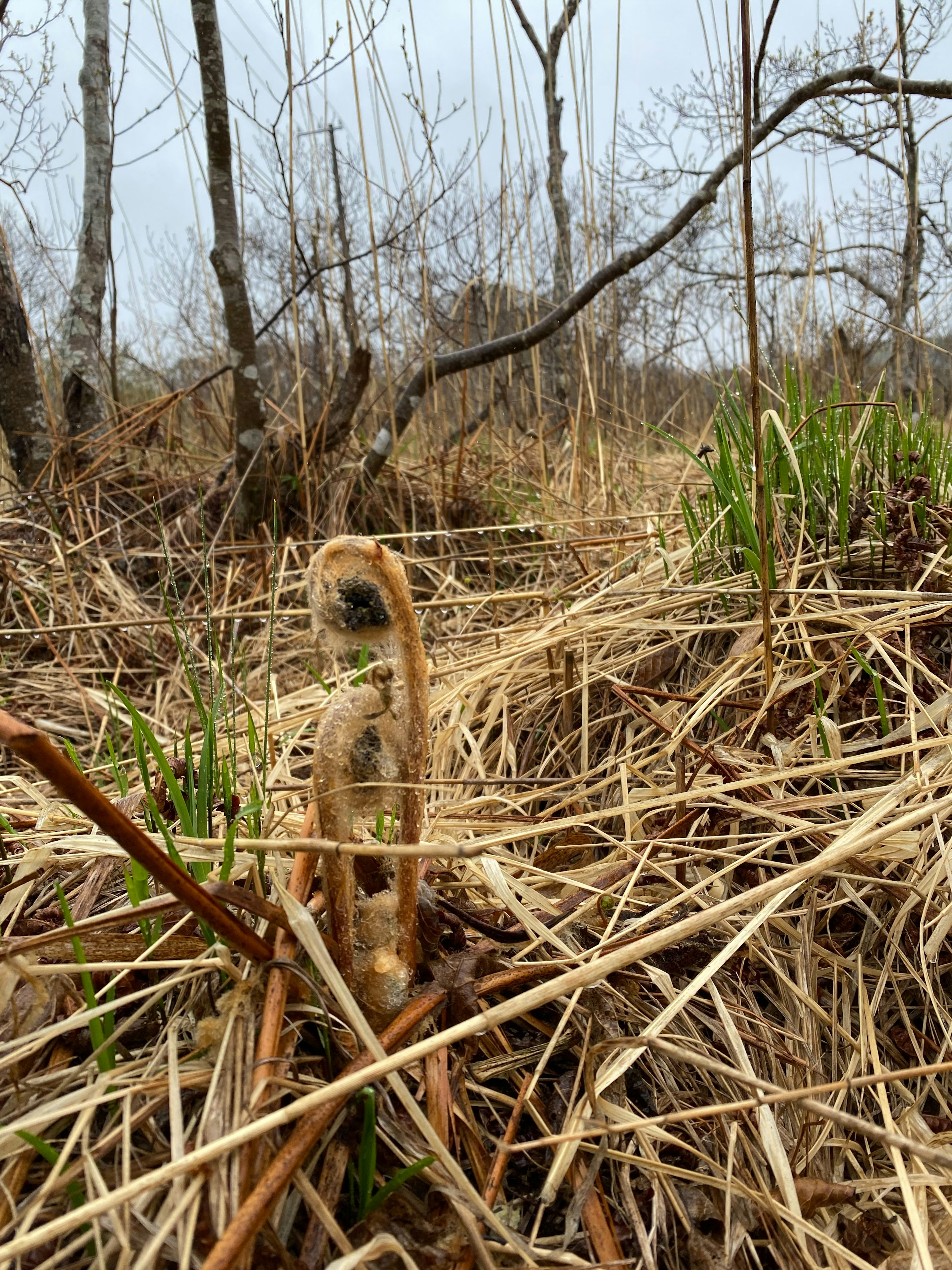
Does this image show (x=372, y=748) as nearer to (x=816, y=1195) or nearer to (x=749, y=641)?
(x=816, y=1195)

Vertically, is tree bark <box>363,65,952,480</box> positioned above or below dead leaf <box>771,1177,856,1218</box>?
above

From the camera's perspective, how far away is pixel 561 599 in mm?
2115

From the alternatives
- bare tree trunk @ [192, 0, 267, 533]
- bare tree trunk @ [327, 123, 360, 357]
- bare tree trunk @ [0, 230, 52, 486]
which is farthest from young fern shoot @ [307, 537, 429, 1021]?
bare tree trunk @ [0, 230, 52, 486]

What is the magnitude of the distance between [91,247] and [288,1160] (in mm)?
4301

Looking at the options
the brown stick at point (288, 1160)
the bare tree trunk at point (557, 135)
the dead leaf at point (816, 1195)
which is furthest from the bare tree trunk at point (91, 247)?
the dead leaf at point (816, 1195)

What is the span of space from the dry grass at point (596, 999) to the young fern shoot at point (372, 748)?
0.14ft

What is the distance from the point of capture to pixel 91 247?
3.74 meters

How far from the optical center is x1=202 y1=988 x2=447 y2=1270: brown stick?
459mm

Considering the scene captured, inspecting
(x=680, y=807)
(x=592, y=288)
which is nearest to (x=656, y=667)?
(x=680, y=807)

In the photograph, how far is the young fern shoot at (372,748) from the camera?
0.63 metres

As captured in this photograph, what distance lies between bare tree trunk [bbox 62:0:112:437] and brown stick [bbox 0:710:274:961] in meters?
3.10

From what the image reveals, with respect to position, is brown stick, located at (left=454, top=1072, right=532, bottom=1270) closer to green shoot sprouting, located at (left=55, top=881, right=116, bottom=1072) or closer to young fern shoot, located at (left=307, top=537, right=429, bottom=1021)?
young fern shoot, located at (left=307, top=537, right=429, bottom=1021)

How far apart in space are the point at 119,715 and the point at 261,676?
15.6 inches

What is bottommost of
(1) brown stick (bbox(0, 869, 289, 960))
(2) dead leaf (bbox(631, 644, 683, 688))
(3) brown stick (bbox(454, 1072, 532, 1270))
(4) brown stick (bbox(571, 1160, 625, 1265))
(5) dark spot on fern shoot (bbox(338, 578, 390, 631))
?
(4) brown stick (bbox(571, 1160, 625, 1265))
